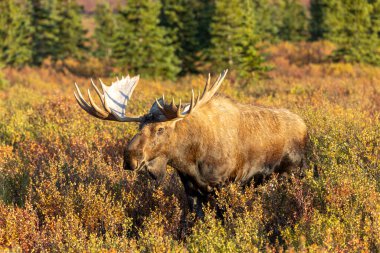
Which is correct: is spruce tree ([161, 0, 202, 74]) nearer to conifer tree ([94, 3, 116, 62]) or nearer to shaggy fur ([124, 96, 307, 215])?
conifer tree ([94, 3, 116, 62])

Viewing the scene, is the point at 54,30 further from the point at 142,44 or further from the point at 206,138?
the point at 206,138

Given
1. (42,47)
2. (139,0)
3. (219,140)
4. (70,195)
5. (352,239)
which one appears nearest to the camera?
(352,239)

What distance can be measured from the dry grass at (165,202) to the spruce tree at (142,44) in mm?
17886

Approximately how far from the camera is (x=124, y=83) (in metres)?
6.04

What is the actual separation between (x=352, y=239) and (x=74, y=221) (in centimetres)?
287

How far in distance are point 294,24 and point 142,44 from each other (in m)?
24.0

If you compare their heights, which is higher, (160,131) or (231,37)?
(160,131)

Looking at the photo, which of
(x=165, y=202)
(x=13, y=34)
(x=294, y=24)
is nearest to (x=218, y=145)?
(x=165, y=202)

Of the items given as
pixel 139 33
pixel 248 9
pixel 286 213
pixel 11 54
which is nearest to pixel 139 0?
pixel 139 33

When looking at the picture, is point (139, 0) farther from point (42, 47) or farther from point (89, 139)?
point (89, 139)

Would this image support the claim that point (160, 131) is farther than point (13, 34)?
No

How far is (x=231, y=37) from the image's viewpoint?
25953mm

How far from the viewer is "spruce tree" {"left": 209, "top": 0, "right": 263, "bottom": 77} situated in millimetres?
25312

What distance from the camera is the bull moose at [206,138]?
16.1 ft
